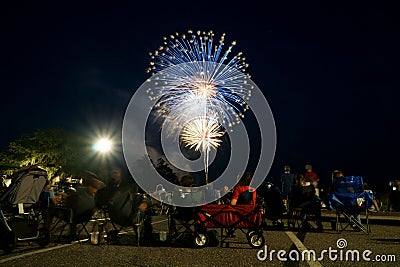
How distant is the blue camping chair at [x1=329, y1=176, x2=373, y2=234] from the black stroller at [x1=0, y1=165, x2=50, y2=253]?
7.66 metres

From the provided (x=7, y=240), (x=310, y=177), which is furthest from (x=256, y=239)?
(x=310, y=177)

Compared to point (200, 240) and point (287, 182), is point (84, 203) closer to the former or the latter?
point (200, 240)

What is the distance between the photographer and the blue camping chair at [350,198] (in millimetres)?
11477

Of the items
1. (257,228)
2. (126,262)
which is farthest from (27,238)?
(257,228)

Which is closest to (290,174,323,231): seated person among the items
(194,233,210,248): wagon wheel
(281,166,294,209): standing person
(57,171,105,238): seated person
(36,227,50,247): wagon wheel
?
(281,166,294,209): standing person

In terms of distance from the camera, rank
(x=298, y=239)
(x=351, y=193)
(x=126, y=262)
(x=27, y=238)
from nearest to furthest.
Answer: (x=126, y=262) < (x=27, y=238) < (x=298, y=239) < (x=351, y=193)

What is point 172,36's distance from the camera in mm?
A: 19781

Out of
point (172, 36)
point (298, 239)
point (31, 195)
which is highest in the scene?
point (172, 36)

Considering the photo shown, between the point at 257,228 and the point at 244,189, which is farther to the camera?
the point at 244,189

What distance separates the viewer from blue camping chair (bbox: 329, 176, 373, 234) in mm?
11477

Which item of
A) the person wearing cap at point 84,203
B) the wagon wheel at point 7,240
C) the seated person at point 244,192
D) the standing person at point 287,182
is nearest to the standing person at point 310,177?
the standing person at point 287,182

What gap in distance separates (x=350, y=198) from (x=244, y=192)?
3540mm

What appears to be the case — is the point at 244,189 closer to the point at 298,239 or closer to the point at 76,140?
the point at 298,239

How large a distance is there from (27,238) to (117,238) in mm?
1776
